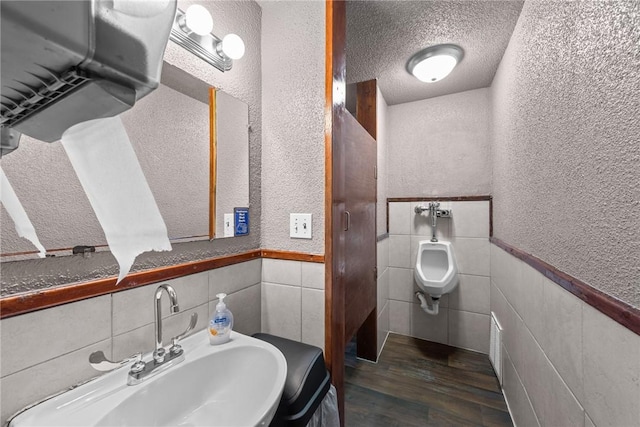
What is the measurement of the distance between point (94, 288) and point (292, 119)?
929mm

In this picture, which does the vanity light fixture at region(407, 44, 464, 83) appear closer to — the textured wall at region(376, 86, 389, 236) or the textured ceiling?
the textured ceiling

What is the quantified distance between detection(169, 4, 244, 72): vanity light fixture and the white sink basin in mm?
1024

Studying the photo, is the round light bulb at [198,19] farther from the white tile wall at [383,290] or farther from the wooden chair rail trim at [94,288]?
the white tile wall at [383,290]

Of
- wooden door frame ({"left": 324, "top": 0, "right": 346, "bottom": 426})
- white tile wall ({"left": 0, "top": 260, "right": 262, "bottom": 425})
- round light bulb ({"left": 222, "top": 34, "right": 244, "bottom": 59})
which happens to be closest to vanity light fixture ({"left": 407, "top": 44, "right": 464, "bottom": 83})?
wooden door frame ({"left": 324, "top": 0, "right": 346, "bottom": 426})

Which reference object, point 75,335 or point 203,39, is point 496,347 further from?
point 203,39

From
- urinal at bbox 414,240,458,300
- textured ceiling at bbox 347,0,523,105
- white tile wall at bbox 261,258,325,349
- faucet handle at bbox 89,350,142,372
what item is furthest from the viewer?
urinal at bbox 414,240,458,300

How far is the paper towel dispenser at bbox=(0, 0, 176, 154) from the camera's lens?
170mm

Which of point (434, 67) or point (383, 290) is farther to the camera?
point (383, 290)

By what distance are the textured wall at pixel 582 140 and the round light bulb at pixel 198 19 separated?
3.73 ft

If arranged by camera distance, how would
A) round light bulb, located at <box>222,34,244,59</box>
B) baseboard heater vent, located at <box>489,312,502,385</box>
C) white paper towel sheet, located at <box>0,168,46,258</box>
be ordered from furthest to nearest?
baseboard heater vent, located at <box>489,312,502,385</box>, round light bulb, located at <box>222,34,244,59</box>, white paper towel sheet, located at <box>0,168,46,258</box>

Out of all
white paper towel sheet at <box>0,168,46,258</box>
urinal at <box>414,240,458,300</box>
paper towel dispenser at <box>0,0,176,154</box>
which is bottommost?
urinal at <box>414,240,458,300</box>

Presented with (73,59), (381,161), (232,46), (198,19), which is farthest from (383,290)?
(73,59)

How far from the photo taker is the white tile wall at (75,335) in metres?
0.55

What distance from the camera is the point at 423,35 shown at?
61.5 inches
